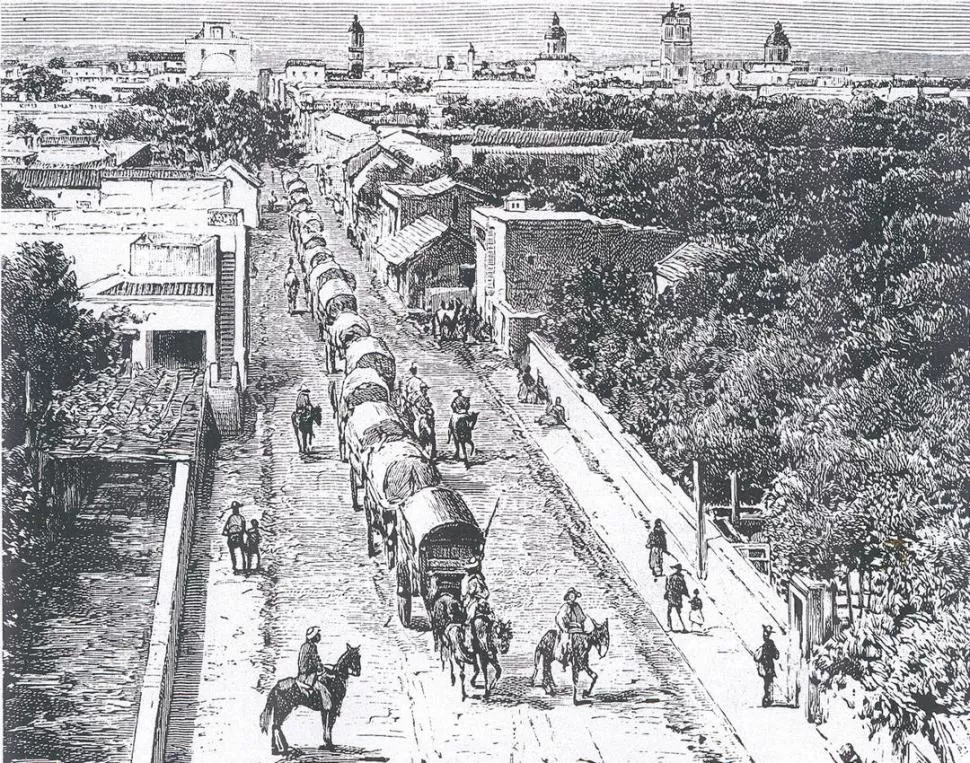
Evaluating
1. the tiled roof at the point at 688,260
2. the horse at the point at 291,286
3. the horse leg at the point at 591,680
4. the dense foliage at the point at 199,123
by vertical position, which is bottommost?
the horse leg at the point at 591,680

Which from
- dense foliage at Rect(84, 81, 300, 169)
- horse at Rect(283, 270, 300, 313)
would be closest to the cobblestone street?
dense foliage at Rect(84, 81, 300, 169)

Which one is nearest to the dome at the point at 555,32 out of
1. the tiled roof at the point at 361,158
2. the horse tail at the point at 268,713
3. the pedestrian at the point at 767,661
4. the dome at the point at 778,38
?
the dome at the point at 778,38

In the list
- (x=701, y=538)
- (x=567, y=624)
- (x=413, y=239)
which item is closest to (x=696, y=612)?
(x=701, y=538)

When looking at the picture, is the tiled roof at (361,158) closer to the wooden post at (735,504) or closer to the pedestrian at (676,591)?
the wooden post at (735,504)

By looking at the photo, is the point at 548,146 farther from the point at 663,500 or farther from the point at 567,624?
the point at 567,624

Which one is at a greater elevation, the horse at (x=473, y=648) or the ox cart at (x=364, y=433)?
the ox cart at (x=364, y=433)

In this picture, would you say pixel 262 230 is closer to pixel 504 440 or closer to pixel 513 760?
pixel 504 440

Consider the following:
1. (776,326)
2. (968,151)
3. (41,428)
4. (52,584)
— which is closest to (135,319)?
(41,428)
